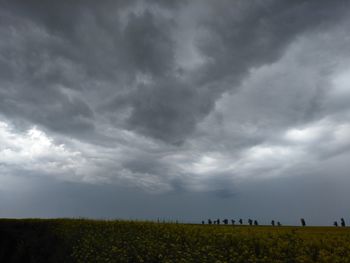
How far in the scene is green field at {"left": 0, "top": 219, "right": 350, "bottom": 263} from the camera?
32.6 feet

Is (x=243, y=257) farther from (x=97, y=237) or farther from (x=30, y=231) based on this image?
(x=30, y=231)

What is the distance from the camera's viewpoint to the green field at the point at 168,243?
9.95m

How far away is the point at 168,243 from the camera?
13906mm

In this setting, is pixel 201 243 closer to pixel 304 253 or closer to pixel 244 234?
pixel 244 234

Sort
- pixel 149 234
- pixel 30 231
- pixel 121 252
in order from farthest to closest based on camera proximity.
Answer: pixel 30 231, pixel 149 234, pixel 121 252

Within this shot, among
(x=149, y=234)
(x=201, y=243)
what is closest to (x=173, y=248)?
(x=201, y=243)

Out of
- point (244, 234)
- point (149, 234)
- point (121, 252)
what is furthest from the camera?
point (149, 234)

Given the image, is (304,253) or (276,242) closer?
(304,253)

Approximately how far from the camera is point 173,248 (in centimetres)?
1301

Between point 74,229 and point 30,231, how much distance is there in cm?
530

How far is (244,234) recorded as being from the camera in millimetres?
12188

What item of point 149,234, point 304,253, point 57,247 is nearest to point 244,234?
point 304,253

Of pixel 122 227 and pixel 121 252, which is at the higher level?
pixel 122 227

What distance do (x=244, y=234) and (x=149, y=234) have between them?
18.4ft
